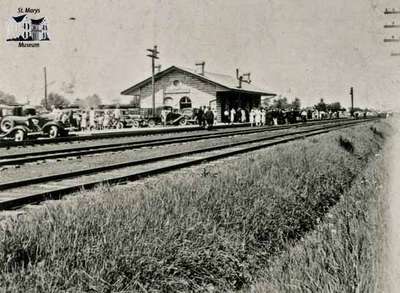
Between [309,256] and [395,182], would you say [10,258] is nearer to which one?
[309,256]

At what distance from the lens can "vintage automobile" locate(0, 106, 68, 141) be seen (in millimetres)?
19062

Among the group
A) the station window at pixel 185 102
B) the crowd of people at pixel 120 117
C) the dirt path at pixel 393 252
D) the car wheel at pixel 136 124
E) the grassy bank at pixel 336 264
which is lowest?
the grassy bank at pixel 336 264

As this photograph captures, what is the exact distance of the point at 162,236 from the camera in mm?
4059

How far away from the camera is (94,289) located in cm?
308

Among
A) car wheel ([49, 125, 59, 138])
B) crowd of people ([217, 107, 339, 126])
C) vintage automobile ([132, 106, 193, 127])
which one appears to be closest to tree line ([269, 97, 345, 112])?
crowd of people ([217, 107, 339, 126])

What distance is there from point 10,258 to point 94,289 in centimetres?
59

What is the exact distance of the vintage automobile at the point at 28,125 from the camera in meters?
19.1

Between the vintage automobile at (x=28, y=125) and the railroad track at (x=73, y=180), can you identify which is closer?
the railroad track at (x=73, y=180)

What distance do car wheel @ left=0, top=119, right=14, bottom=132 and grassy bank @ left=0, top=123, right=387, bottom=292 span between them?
14.4m

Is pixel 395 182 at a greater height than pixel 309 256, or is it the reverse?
pixel 395 182

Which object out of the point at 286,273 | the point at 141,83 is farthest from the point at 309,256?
the point at 141,83

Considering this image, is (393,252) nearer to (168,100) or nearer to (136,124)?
(136,124)

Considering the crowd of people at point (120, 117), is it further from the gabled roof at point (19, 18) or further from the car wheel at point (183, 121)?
the gabled roof at point (19, 18)

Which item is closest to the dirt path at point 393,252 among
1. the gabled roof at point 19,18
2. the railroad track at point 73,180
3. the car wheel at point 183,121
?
the railroad track at point 73,180
